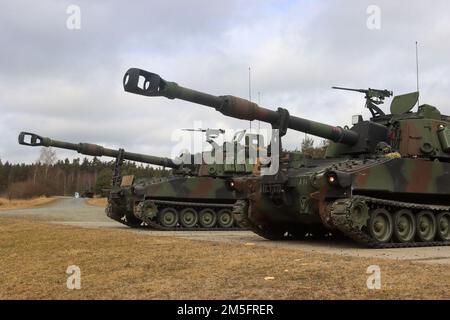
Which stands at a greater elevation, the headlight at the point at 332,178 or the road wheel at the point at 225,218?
the headlight at the point at 332,178

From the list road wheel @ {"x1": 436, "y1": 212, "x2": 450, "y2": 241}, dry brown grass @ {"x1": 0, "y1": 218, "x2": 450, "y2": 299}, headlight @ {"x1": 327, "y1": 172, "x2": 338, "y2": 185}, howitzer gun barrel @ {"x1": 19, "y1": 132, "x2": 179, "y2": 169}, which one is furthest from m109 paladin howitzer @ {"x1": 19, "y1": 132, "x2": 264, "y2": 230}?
dry brown grass @ {"x1": 0, "y1": 218, "x2": 450, "y2": 299}

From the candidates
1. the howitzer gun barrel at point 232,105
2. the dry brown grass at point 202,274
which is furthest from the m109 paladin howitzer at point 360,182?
the dry brown grass at point 202,274

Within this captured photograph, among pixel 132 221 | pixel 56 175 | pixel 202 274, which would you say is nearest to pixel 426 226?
pixel 202 274

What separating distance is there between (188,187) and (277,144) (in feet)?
34.1

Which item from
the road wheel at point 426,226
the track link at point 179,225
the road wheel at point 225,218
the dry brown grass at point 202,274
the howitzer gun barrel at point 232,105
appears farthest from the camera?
the road wheel at point 225,218

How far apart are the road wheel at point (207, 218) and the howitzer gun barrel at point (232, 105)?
959 cm

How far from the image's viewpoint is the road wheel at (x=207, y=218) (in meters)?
24.0

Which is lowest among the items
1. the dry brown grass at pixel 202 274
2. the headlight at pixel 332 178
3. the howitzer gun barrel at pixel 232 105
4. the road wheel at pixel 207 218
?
the dry brown grass at pixel 202 274

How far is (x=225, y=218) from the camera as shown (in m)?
24.4

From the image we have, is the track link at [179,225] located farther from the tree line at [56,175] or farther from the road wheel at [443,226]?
the tree line at [56,175]

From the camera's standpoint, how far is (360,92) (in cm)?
1789

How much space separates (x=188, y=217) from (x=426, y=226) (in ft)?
37.0
